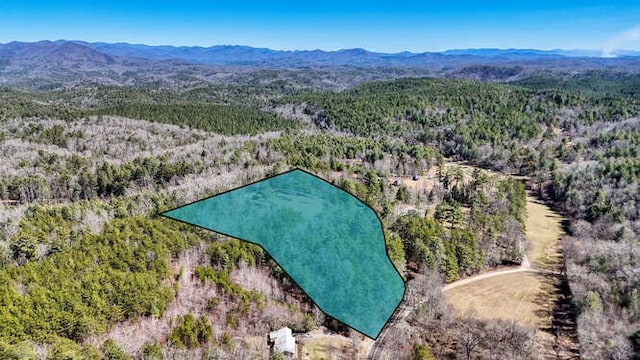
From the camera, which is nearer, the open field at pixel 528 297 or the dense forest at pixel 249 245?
the dense forest at pixel 249 245

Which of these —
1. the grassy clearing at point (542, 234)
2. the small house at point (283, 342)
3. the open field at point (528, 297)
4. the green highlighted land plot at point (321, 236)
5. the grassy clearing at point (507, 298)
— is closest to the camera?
the green highlighted land plot at point (321, 236)

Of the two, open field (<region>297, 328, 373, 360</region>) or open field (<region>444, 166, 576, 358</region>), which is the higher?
open field (<region>297, 328, 373, 360</region>)

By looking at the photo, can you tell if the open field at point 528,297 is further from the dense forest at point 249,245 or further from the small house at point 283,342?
the small house at point 283,342

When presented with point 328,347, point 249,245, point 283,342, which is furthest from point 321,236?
point 249,245

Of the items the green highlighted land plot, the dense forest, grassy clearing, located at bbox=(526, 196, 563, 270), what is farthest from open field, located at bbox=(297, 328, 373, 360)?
grassy clearing, located at bbox=(526, 196, 563, 270)

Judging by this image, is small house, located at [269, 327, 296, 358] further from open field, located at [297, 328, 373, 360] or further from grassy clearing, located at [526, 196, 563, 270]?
grassy clearing, located at [526, 196, 563, 270]

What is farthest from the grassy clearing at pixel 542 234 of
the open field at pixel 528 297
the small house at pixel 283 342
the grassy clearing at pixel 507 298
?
the small house at pixel 283 342

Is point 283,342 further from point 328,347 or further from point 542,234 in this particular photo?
point 542,234
